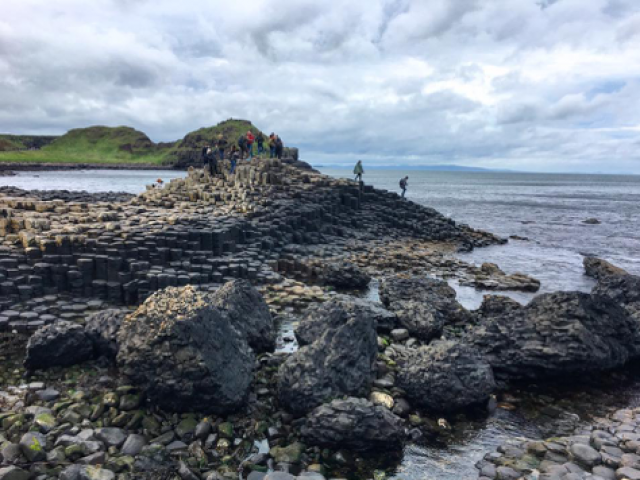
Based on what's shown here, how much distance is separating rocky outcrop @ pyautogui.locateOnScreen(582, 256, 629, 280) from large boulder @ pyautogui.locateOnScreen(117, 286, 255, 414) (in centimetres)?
1939

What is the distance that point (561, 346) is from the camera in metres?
10.1

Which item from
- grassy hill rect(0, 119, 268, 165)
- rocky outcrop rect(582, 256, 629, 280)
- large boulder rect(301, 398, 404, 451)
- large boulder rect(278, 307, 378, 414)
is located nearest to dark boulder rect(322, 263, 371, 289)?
large boulder rect(278, 307, 378, 414)

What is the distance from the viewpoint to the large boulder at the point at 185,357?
7969 millimetres

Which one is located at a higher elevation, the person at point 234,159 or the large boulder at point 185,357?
the person at point 234,159

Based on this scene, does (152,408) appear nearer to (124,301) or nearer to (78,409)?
(78,409)

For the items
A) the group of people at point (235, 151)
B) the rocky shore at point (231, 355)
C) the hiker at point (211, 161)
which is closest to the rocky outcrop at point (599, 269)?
the rocky shore at point (231, 355)

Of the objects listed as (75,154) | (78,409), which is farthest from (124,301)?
(75,154)

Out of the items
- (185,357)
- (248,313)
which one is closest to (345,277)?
(248,313)

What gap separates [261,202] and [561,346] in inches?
747

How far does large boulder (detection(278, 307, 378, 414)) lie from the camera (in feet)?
27.2

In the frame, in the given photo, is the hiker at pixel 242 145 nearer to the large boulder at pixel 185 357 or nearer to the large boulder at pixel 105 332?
the large boulder at pixel 105 332

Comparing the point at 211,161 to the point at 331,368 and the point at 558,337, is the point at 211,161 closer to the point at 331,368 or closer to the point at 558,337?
the point at 331,368

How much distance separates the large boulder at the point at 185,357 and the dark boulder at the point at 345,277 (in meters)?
9.25

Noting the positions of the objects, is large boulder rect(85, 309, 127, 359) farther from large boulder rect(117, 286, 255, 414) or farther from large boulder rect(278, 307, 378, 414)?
large boulder rect(278, 307, 378, 414)
